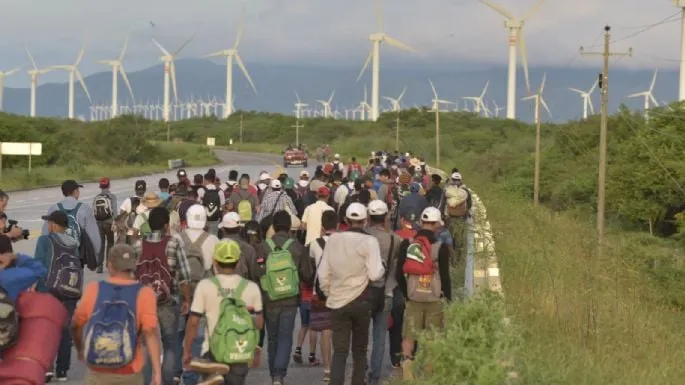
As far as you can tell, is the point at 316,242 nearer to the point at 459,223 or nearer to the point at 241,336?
the point at 241,336

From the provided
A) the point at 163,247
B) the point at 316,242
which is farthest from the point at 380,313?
the point at 163,247

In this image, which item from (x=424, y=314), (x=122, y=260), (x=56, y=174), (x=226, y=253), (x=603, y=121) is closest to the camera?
(x=122, y=260)

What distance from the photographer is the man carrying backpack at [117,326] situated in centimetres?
687

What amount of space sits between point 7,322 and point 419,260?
455cm

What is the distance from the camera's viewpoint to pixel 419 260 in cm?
1013

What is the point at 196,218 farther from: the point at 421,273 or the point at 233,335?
the point at 233,335

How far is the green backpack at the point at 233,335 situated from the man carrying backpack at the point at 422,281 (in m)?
2.48

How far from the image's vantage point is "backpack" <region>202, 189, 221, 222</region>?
58.5ft

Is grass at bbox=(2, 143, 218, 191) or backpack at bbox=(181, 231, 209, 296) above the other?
grass at bbox=(2, 143, 218, 191)

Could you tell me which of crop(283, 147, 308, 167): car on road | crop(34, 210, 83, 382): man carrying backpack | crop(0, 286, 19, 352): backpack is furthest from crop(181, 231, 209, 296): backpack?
crop(283, 147, 308, 167): car on road

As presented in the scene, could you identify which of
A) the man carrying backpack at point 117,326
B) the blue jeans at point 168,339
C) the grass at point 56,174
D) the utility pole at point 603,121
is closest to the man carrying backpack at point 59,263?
the blue jeans at point 168,339

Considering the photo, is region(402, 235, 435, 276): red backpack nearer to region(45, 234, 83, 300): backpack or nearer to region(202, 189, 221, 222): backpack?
region(45, 234, 83, 300): backpack

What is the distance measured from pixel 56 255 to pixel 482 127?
133115 mm

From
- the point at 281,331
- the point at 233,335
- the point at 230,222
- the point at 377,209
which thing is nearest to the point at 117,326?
the point at 233,335
